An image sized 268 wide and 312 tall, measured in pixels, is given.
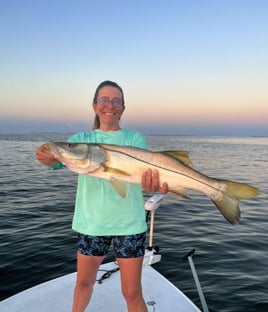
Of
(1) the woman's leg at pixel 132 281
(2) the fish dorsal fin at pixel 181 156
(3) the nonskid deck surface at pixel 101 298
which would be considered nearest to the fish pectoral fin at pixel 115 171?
(2) the fish dorsal fin at pixel 181 156

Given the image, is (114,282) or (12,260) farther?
(12,260)

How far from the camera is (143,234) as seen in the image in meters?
3.70

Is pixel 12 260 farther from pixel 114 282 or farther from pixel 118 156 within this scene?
pixel 118 156

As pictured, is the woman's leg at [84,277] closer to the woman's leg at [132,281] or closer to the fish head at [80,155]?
the woman's leg at [132,281]

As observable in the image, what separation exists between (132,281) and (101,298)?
200 cm

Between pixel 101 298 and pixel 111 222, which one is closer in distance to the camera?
pixel 111 222

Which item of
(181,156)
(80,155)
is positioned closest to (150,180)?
(181,156)

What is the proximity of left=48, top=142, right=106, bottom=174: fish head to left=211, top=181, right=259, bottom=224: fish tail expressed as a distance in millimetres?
1352

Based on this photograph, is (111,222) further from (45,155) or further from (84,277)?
(45,155)

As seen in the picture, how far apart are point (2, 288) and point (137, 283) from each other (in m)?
4.71

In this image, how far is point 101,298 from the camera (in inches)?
208

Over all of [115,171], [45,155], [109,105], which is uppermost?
[109,105]

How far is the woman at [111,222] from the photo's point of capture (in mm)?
3584

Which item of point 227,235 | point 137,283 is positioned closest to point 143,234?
point 137,283
